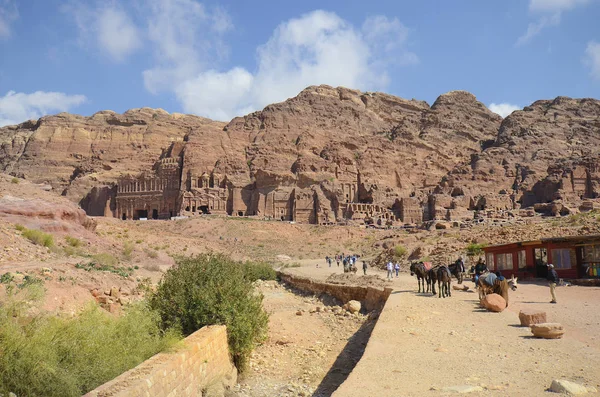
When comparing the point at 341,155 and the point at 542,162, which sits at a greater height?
the point at 542,162

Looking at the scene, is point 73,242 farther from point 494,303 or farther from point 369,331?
point 494,303

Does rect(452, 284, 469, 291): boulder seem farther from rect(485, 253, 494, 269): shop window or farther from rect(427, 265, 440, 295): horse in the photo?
Answer: rect(485, 253, 494, 269): shop window

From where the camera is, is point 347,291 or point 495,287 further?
point 347,291

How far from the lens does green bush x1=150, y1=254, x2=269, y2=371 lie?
12.4m

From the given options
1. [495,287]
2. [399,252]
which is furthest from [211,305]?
[399,252]

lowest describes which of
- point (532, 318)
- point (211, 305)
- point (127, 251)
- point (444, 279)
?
point (532, 318)

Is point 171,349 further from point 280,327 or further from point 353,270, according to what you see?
point 353,270

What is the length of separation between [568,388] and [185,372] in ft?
21.1

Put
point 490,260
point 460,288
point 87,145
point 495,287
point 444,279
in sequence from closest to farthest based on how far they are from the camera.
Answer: point 495,287 < point 444,279 < point 460,288 < point 490,260 < point 87,145

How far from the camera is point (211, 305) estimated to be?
12.5 metres

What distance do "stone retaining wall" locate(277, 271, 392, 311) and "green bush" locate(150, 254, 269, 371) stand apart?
8494mm

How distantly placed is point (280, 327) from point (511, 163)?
284 ft

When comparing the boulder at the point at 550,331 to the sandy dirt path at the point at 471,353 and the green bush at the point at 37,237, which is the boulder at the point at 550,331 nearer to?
the sandy dirt path at the point at 471,353

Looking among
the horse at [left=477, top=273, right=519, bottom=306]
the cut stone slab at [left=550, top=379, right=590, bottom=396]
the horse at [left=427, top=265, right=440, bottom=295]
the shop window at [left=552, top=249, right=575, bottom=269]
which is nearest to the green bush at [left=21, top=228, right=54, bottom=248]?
the horse at [left=427, top=265, right=440, bottom=295]
